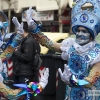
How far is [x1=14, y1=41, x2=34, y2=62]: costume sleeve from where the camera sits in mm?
6109

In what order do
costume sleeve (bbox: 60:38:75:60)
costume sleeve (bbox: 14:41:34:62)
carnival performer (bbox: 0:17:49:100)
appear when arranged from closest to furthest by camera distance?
carnival performer (bbox: 0:17:49:100) → costume sleeve (bbox: 60:38:75:60) → costume sleeve (bbox: 14:41:34:62)

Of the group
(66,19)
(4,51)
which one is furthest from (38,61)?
(66,19)

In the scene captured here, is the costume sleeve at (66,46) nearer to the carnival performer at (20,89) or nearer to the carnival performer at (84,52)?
the carnival performer at (84,52)

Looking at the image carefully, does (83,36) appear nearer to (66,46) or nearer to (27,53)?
(66,46)

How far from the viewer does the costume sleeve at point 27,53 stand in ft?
20.0

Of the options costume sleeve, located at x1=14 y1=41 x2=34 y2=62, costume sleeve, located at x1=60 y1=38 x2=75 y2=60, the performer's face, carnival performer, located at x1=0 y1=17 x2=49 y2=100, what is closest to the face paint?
the performer's face

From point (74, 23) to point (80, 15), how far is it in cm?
11

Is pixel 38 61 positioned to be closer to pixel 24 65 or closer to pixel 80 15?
pixel 24 65

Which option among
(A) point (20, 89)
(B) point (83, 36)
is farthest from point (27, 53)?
(A) point (20, 89)

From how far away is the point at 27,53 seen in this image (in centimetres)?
612

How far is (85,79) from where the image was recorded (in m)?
3.68

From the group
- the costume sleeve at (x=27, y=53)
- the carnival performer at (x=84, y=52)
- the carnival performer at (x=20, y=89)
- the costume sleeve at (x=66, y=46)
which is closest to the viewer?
A: the carnival performer at (x=20, y=89)

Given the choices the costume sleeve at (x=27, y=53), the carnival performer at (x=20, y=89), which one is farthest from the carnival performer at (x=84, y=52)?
Result: the costume sleeve at (x=27, y=53)

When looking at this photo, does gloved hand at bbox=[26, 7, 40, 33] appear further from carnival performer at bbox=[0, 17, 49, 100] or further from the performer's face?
the performer's face
